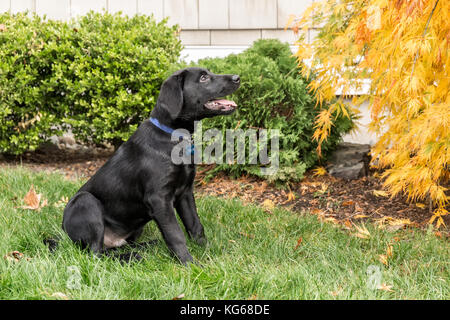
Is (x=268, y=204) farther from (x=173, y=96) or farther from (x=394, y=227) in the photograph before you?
(x=173, y=96)

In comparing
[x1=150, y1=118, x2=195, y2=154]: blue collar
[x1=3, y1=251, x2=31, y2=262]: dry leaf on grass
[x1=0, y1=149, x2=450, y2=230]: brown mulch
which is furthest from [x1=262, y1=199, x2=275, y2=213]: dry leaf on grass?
[x1=3, y1=251, x2=31, y2=262]: dry leaf on grass

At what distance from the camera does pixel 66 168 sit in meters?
6.05

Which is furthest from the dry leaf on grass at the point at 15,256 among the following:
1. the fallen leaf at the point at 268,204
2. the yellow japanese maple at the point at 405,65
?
the yellow japanese maple at the point at 405,65

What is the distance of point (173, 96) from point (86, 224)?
0.99 meters

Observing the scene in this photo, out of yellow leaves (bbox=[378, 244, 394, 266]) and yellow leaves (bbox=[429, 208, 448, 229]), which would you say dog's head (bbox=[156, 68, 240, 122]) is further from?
yellow leaves (bbox=[429, 208, 448, 229])

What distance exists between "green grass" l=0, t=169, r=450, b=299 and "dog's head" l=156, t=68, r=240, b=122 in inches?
35.3

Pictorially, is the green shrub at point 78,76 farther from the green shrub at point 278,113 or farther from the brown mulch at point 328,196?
the green shrub at point 278,113

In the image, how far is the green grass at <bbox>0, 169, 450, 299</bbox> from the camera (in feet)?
8.39

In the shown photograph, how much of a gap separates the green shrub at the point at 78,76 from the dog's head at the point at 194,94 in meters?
2.58

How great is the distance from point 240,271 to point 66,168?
3.83 metres

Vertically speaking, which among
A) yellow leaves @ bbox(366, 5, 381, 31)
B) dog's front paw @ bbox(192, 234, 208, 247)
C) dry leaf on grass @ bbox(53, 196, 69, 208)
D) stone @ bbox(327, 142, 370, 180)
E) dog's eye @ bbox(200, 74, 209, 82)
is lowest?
dog's front paw @ bbox(192, 234, 208, 247)

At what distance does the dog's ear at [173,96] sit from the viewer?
306cm

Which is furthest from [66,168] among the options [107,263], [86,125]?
[107,263]
